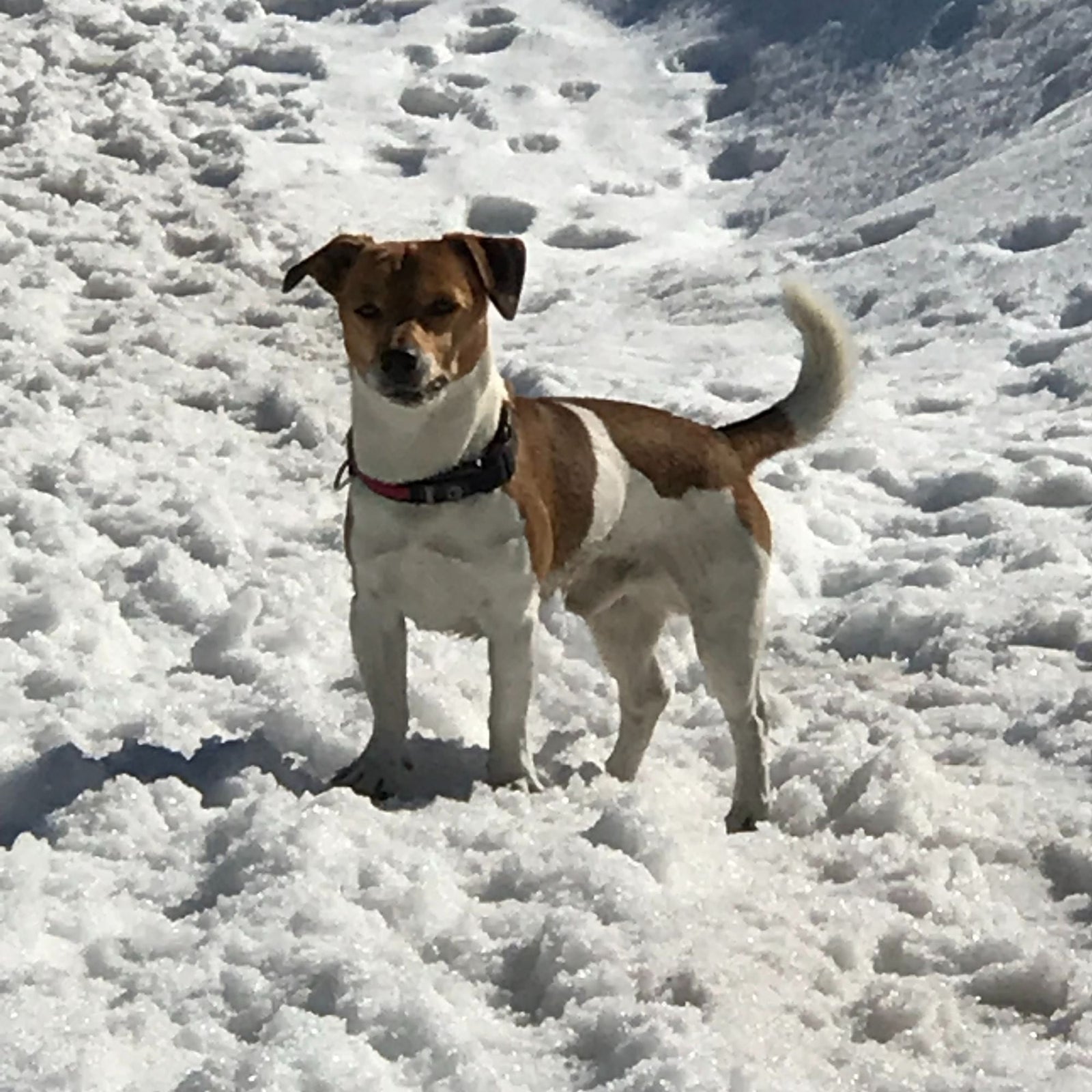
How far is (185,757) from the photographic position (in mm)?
4535

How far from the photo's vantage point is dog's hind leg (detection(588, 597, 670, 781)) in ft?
17.4

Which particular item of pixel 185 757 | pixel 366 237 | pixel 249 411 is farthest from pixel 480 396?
pixel 249 411

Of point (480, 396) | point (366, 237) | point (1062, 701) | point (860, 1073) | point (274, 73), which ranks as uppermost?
point (366, 237)

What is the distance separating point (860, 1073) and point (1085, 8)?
9.53 meters

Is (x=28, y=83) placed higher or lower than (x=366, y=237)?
lower

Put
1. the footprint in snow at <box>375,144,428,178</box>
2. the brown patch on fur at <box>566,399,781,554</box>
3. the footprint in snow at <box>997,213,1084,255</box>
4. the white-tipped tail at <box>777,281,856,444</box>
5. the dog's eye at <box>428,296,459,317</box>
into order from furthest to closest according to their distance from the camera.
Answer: the footprint in snow at <box>375,144,428,178</box> < the footprint in snow at <box>997,213,1084,255</box> < the white-tipped tail at <box>777,281,856,444</box> < the brown patch on fur at <box>566,399,781,554</box> < the dog's eye at <box>428,296,459,317</box>

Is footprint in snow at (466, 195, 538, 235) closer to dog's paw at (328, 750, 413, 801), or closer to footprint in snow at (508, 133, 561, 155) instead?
footprint in snow at (508, 133, 561, 155)

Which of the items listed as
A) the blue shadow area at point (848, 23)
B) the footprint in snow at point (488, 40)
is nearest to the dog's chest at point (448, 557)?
the blue shadow area at point (848, 23)

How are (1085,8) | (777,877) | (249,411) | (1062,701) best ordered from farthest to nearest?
(1085,8) < (249,411) < (1062,701) < (777,877)

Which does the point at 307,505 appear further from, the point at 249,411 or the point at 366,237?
the point at 366,237

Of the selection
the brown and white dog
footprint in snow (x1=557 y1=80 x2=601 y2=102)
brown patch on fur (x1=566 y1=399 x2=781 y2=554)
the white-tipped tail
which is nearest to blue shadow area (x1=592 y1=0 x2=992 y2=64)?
footprint in snow (x1=557 y1=80 x2=601 y2=102)

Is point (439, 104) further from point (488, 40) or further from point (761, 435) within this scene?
point (761, 435)

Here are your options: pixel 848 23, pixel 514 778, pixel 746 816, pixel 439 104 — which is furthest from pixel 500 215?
pixel 514 778

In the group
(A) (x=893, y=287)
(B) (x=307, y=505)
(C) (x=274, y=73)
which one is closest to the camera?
(B) (x=307, y=505)
